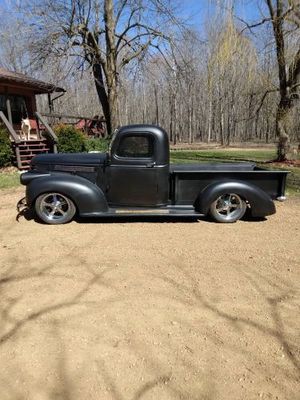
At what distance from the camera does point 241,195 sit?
5.79m

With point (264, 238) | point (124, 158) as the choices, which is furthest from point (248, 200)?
point (124, 158)

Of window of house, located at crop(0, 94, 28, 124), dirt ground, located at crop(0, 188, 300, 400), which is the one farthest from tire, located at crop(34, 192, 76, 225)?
window of house, located at crop(0, 94, 28, 124)

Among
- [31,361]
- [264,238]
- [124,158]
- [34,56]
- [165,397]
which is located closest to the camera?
[165,397]

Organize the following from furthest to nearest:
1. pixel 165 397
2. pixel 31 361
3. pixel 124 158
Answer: pixel 124 158 → pixel 31 361 → pixel 165 397

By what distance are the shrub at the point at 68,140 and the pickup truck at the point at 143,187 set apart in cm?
967

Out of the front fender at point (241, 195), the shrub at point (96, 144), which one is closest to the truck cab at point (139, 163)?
the front fender at point (241, 195)

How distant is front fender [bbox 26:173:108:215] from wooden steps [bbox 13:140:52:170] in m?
7.32

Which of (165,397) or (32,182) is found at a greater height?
(32,182)

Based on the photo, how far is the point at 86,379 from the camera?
251 cm

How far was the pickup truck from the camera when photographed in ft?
18.7

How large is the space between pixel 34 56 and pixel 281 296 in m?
17.3

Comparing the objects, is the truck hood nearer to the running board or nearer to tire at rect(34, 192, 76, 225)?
tire at rect(34, 192, 76, 225)

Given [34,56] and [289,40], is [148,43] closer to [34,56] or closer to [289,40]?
[34,56]

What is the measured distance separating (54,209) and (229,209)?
2873 millimetres
